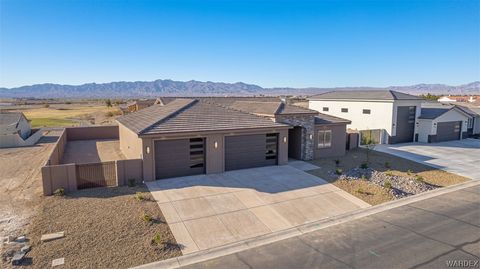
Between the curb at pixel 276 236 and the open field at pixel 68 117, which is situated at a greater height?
the open field at pixel 68 117

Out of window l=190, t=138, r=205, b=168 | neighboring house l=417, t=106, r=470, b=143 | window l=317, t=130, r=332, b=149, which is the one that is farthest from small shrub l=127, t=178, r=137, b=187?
neighboring house l=417, t=106, r=470, b=143

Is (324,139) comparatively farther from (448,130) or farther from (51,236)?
(448,130)

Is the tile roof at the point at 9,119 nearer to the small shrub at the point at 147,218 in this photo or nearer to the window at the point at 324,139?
the small shrub at the point at 147,218

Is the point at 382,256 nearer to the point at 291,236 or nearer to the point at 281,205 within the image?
the point at 291,236

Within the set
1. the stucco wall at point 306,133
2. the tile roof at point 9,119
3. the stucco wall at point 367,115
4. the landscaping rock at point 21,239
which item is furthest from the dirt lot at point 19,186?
the stucco wall at point 367,115

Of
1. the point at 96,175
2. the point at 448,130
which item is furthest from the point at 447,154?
the point at 96,175
